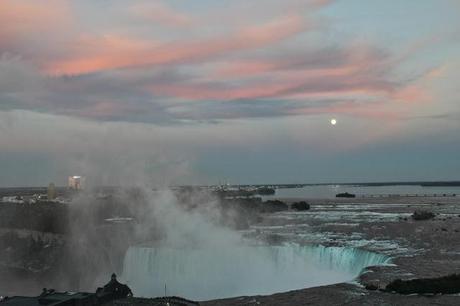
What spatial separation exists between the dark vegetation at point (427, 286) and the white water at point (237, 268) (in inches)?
348

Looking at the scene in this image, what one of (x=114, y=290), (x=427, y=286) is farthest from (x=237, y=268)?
(x=427, y=286)

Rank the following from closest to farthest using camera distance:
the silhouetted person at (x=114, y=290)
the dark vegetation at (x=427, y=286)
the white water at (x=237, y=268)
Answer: the silhouetted person at (x=114, y=290)
the dark vegetation at (x=427, y=286)
the white water at (x=237, y=268)

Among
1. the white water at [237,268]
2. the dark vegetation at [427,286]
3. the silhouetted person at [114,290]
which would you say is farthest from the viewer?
the white water at [237,268]

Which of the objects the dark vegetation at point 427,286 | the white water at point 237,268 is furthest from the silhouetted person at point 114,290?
the dark vegetation at point 427,286

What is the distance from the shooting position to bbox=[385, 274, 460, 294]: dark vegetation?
30.8 metres

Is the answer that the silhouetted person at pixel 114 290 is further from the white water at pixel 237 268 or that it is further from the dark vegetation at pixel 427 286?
the dark vegetation at pixel 427 286

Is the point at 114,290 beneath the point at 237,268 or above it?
above

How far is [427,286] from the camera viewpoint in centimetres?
3127

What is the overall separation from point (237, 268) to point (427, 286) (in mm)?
20009

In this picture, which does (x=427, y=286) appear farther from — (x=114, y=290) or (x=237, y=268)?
(x=237, y=268)

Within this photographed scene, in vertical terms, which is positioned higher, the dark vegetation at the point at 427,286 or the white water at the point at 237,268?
the dark vegetation at the point at 427,286

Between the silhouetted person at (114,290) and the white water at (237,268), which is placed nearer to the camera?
the silhouetted person at (114,290)

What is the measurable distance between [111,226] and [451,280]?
49.2 metres

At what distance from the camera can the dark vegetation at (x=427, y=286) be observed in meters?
30.8
